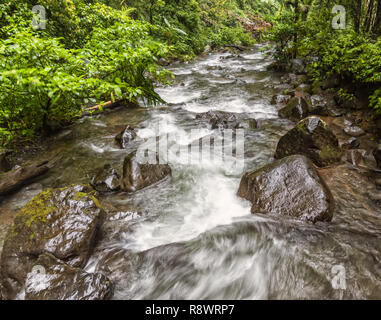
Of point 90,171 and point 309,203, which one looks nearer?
point 309,203

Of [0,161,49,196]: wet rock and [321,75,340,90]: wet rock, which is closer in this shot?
[0,161,49,196]: wet rock

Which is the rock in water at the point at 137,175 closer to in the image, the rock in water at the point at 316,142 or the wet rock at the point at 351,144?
the rock in water at the point at 316,142

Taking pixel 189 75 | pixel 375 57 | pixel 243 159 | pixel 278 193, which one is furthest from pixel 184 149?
pixel 189 75

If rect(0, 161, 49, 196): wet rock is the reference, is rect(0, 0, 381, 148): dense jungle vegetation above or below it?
above

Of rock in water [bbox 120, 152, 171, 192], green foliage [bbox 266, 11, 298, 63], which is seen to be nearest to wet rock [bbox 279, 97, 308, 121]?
rock in water [bbox 120, 152, 171, 192]

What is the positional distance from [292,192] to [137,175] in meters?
2.42

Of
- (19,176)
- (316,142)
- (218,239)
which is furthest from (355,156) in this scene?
(19,176)

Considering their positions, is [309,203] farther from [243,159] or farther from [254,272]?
[243,159]

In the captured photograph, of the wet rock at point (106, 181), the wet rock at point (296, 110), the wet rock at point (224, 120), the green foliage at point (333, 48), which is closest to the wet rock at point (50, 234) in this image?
the wet rock at point (106, 181)

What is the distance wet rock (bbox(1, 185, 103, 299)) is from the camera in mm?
2256

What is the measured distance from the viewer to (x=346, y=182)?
3496 millimetres

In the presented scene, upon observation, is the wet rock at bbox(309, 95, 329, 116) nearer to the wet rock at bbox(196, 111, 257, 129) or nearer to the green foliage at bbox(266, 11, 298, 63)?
the wet rock at bbox(196, 111, 257, 129)

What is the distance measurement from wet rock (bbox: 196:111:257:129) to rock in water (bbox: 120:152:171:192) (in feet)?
8.48
